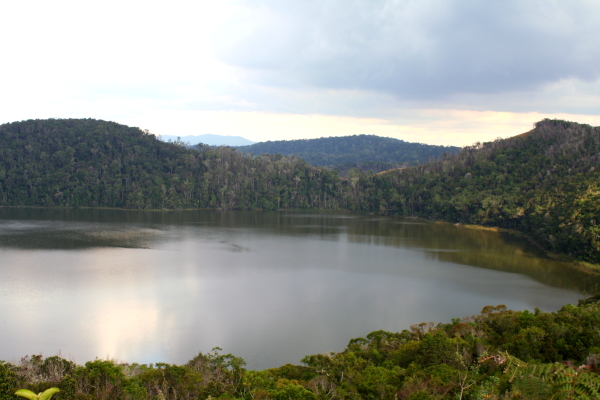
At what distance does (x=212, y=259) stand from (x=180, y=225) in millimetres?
27024

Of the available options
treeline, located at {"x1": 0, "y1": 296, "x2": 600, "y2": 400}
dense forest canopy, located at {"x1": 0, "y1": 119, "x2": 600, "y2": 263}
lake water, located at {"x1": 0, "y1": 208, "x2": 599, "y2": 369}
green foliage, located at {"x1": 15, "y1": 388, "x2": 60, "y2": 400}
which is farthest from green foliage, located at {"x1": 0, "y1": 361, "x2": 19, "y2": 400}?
dense forest canopy, located at {"x1": 0, "y1": 119, "x2": 600, "y2": 263}

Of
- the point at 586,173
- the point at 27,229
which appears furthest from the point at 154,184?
the point at 586,173

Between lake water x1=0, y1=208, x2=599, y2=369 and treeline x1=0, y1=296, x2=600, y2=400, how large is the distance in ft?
12.4

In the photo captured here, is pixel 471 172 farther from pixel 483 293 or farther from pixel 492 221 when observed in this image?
pixel 483 293

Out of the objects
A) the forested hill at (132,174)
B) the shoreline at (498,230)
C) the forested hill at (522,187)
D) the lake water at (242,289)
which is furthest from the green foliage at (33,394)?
the forested hill at (132,174)

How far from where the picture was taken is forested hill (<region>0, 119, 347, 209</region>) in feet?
304

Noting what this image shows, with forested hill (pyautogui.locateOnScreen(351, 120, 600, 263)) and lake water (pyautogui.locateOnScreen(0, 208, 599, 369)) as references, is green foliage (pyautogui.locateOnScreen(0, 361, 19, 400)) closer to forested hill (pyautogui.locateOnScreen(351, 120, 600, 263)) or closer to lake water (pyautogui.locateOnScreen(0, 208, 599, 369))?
lake water (pyautogui.locateOnScreen(0, 208, 599, 369))

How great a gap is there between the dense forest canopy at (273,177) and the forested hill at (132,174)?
24 cm

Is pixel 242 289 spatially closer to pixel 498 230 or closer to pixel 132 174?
pixel 498 230

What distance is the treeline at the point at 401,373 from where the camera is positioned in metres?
9.68

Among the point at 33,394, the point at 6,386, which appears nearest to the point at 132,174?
the point at 6,386

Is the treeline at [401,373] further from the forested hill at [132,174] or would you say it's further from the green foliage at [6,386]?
the forested hill at [132,174]

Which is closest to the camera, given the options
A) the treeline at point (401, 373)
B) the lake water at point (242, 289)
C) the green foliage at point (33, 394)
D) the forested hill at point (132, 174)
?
the green foliage at point (33, 394)

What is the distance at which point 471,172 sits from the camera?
3268 inches
